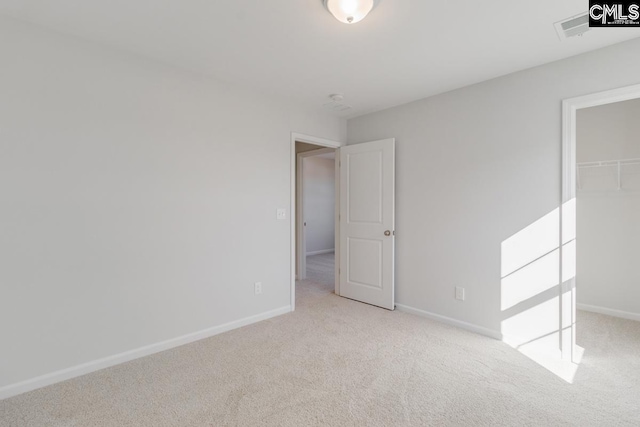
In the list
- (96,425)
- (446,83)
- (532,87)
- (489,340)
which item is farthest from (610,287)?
(96,425)

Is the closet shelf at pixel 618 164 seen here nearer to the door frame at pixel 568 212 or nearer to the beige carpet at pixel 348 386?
the door frame at pixel 568 212

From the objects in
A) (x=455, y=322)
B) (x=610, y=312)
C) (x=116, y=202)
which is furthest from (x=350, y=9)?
(x=610, y=312)

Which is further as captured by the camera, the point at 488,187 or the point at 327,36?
the point at 488,187

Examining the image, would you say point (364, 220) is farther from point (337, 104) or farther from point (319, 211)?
point (319, 211)

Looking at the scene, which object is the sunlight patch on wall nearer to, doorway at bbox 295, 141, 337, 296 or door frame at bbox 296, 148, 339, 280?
door frame at bbox 296, 148, 339, 280

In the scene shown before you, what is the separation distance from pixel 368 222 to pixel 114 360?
289cm

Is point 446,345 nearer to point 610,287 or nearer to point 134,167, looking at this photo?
point 610,287

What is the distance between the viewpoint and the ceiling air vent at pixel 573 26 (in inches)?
77.7

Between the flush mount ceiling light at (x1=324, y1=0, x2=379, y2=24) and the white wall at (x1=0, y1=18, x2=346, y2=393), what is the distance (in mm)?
1570

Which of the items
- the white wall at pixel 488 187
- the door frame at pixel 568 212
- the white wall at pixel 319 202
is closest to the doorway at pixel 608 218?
the door frame at pixel 568 212

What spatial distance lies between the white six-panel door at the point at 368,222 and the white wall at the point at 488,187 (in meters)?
0.14

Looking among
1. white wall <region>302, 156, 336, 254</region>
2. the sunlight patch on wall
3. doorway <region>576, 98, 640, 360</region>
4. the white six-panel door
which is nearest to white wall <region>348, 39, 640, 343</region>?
the sunlight patch on wall

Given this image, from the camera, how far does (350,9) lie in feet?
5.95

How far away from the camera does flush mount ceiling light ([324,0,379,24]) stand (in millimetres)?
1781
